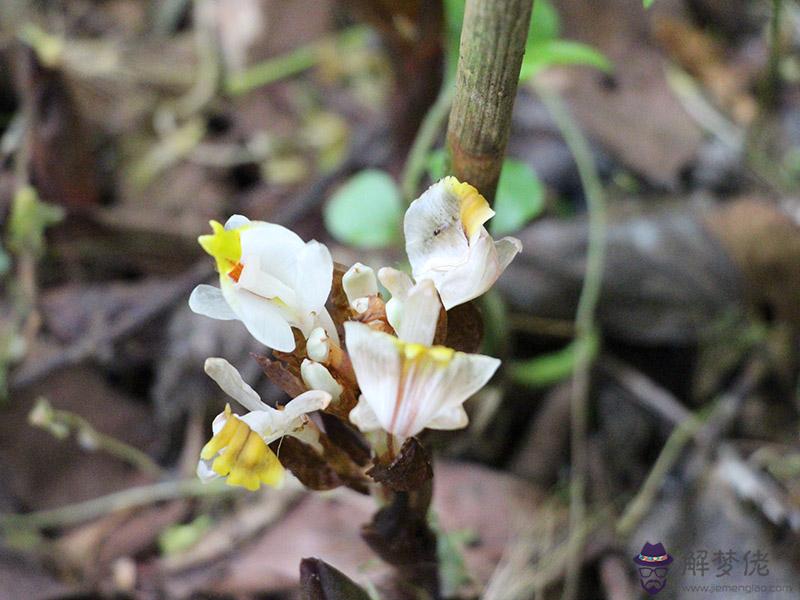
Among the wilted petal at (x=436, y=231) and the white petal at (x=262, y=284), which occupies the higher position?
the wilted petal at (x=436, y=231)

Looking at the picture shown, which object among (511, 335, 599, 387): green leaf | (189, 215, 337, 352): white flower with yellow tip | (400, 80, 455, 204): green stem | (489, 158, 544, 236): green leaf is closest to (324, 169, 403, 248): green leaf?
(400, 80, 455, 204): green stem

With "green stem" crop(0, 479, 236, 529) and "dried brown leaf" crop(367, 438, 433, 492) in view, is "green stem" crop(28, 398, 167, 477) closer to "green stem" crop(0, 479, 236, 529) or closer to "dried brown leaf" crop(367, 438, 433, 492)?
"green stem" crop(0, 479, 236, 529)

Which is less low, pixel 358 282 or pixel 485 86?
pixel 485 86

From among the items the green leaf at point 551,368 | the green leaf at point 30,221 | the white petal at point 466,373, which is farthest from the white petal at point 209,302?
the green leaf at point 30,221

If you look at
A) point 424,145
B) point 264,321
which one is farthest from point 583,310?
point 264,321

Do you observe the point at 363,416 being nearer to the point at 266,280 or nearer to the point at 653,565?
the point at 266,280

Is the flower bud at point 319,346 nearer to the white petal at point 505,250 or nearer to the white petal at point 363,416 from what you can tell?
the white petal at point 363,416
